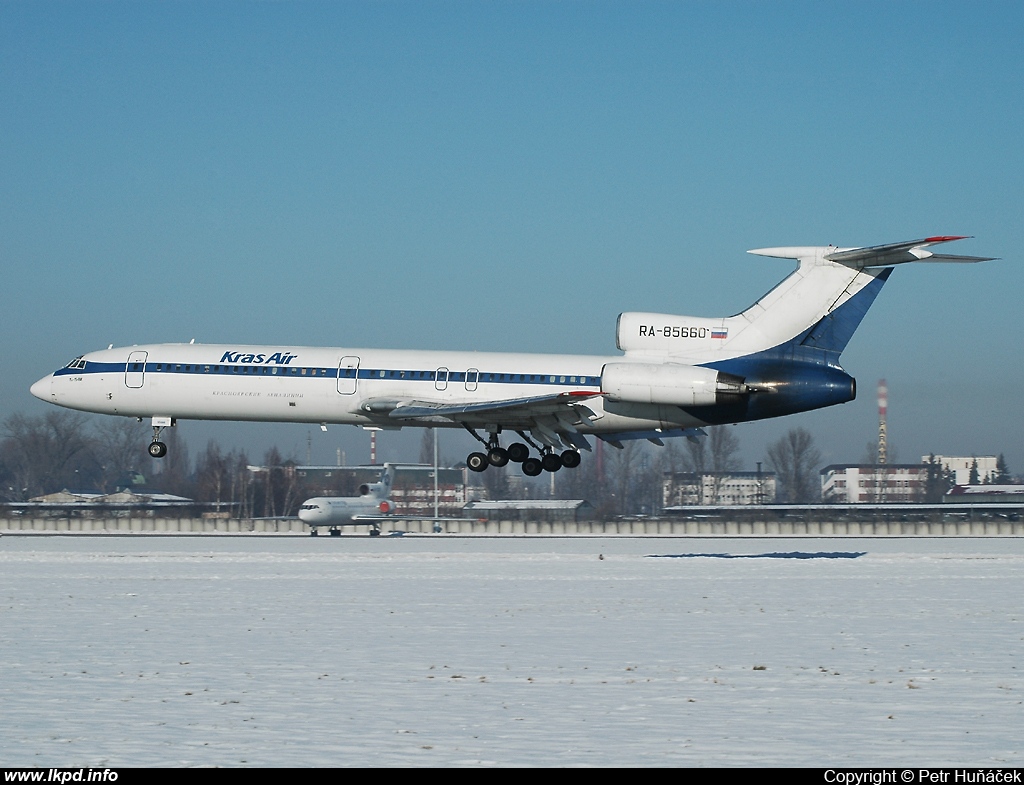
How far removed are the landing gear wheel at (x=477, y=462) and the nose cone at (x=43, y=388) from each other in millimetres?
12137

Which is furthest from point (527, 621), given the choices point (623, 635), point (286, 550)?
point (286, 550)

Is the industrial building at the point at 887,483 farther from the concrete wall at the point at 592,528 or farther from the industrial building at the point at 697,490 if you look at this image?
the concrete wall at the point at 592,528

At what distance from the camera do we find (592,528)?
221ft

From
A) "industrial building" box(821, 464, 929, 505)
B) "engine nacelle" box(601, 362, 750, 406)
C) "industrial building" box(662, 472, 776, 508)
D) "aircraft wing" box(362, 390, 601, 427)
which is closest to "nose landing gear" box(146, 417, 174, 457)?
"aircraft wing" box(362, 390, 601, 427)

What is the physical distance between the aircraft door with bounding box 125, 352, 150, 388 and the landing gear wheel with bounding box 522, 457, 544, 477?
10.3 m

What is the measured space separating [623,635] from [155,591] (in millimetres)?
11429

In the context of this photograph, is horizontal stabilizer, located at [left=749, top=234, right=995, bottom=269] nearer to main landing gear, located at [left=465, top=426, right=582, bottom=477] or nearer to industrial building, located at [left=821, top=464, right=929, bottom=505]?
main landing gear, located at [left=465, top=426, right=582, bottom=477]

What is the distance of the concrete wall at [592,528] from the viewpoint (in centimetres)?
6631

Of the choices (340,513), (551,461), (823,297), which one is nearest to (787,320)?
(823,297)

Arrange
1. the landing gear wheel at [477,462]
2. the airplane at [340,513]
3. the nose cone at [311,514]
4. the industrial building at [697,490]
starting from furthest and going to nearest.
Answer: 1. the industrial building at [697,490]
2. the airplane at [340,513]
3. the nose cone at [311,514]
4. the landing gear wheel at [477,462]

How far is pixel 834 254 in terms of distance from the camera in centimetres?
2980

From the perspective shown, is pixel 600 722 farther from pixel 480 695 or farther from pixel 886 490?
pixel 886 490

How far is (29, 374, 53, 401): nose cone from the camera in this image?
33.9 meters

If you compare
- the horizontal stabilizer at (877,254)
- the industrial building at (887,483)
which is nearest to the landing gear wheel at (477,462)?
the horizontal stabilizer at (877,254)
